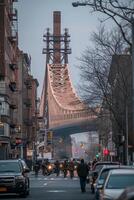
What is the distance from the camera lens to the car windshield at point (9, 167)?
3352cm

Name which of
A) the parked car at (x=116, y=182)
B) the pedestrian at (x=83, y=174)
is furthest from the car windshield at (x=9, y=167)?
the parked car at (x=116, y=182)

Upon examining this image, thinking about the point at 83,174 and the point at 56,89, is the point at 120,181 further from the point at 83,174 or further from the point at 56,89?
the point at 56,89

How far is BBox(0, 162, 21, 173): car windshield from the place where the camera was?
33519mm

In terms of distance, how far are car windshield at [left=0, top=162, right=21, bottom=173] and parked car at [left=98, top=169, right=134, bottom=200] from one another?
42.8ft

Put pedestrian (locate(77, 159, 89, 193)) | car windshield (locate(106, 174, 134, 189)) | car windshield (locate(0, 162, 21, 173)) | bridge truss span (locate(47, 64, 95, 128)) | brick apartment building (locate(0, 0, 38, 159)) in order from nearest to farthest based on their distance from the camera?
car windshield (locate(106, 174, 134, 189))
car windshield (locate(0, 162, 21, 173))
pedestrian (locate(77, 159, 89, 193))
brick apartment building (locate(0, 0, 38, 159))
bridge truss span (locate(47, 64, 95, 128))

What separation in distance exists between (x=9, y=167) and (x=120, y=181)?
1417 cm

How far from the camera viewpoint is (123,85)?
5591cm

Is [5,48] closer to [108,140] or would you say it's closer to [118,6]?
[108,140]

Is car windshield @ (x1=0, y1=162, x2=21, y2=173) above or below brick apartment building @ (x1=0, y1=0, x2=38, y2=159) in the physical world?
below

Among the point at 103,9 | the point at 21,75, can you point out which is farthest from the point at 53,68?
the point at 103,9

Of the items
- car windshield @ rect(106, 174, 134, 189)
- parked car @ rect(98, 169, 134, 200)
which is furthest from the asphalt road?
car windshield @ rect(106, 174, 134, 189)

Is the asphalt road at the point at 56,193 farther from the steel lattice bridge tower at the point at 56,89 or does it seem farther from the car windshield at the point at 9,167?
the steel lattice bridge tower at the point at 56,89

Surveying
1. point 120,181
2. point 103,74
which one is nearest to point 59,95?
point 103,74

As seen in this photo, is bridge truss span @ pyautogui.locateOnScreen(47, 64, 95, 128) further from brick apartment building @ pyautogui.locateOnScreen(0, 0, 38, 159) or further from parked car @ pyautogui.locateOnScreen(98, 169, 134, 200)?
parked car @ pyautogui.locateOnScreen(98, 169, 134, 200)
